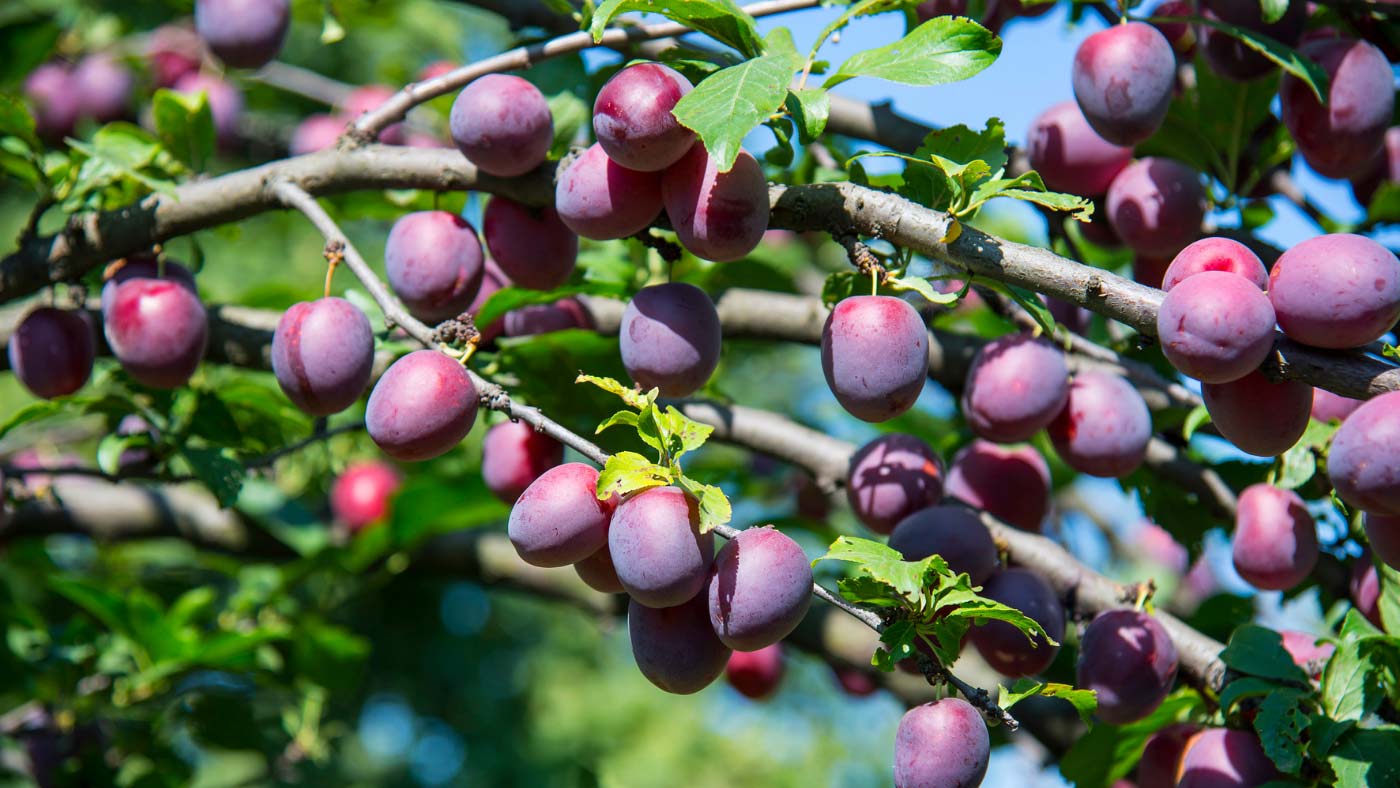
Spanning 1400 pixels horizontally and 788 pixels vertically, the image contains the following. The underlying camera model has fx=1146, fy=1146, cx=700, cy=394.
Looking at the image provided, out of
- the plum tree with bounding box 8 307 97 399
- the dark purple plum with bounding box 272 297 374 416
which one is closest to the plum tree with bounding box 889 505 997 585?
the dark purple plum with bounding box 272 297 374 416

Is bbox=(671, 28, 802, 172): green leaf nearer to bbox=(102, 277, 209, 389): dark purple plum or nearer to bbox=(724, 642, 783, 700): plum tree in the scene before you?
bbox=(102, 277, 209, 389): dark purple plum

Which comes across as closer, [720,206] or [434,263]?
[720,206]

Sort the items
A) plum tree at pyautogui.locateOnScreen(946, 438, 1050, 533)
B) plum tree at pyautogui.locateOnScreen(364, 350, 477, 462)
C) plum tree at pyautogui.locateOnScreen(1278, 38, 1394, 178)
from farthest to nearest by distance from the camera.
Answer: plum tree at pyautogui.locateOnScreen(946, 438, 1050, 533)
plum tree at pyautogui.locateOnScreen(1278, 38, 1394, 178)
plum tree at pyautogui.locateOnScreen(364, 350, 477, 462)

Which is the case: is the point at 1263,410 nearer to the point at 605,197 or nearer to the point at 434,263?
the point at 605,197

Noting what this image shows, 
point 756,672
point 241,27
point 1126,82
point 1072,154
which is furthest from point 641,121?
point 756,672

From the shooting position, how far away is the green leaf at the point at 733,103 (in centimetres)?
76

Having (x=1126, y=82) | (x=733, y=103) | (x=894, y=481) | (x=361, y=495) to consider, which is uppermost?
(x=733, y=103)

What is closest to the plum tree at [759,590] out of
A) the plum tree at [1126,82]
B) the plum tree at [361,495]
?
the plum tree at [1126,82]

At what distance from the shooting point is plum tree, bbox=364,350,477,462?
83 centimetres

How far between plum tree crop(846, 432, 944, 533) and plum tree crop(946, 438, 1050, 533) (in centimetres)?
12

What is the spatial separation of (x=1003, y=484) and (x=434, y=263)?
2.18ft

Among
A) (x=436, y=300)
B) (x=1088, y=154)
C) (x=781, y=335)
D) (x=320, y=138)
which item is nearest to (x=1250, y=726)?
(x=1088, y=154)

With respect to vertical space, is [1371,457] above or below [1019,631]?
above

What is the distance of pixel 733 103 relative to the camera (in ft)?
2.61
